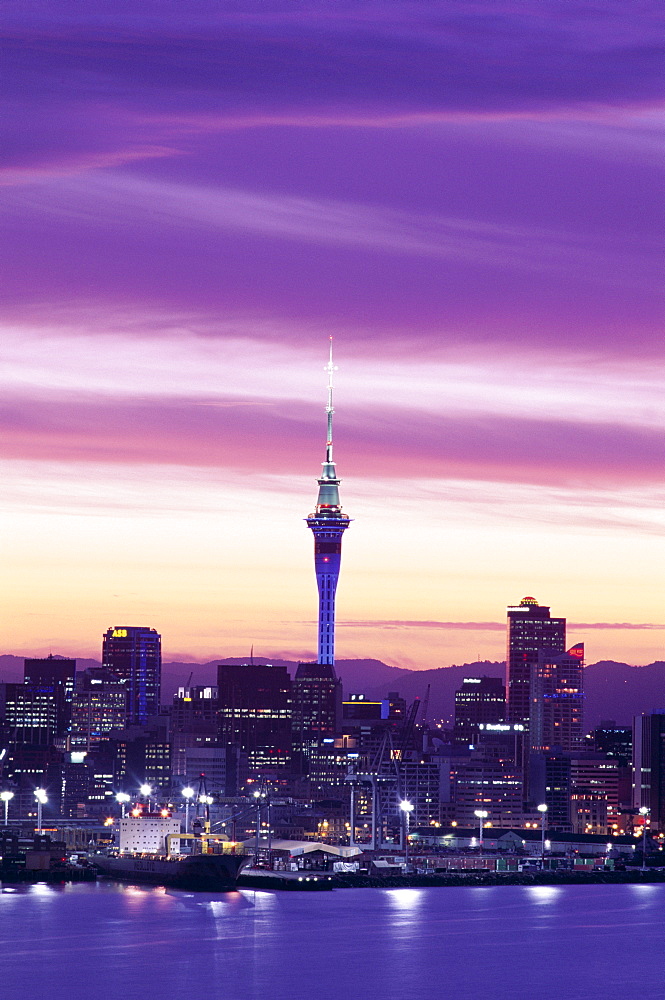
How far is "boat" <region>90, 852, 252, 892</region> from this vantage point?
391 feet

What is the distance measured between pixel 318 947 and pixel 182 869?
129 feet

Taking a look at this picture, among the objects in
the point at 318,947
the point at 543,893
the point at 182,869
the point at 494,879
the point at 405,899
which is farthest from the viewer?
the point at 494,879

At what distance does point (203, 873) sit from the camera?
11925 centimetres

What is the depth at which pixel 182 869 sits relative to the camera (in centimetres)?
12231

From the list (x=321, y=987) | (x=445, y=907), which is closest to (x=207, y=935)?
(x=321, y=987)

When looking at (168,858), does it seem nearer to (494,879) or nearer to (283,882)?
(283,882)

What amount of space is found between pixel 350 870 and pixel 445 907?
26945 mm

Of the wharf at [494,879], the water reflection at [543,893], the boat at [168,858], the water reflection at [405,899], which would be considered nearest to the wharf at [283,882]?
the wharf at [494,879]

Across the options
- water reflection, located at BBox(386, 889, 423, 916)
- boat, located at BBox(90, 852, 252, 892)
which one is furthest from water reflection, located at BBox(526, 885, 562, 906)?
boat, located at BBox(90, 852, 252, 892)

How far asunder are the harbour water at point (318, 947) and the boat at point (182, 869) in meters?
2.40

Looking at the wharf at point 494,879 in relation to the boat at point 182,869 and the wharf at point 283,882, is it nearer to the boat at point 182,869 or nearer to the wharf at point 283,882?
the wharf at point 283,882

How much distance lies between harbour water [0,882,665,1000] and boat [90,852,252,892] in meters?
2.40

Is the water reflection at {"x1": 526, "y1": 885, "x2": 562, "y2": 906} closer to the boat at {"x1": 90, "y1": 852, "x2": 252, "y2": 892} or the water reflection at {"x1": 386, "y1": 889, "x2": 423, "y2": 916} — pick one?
the water reflection at {"x1": 386, "y1": 889, "x2": 423, "y2": 916}

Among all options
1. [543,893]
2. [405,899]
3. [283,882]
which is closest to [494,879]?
[543,893]
